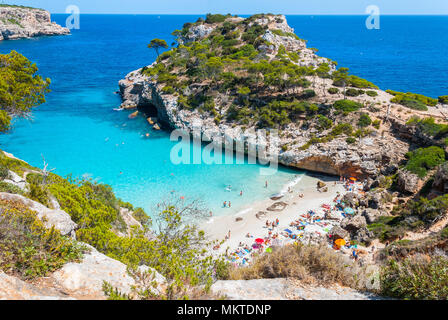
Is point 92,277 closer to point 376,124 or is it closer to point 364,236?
point 364,236

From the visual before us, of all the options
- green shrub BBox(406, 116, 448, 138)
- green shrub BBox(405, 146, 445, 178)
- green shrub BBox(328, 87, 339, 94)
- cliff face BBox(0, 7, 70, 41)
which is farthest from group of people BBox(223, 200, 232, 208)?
cliff face BBox(0, 7, 70, 41)

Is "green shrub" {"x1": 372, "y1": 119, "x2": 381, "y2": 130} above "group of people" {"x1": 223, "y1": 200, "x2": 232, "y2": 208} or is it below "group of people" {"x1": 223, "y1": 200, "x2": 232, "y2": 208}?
above

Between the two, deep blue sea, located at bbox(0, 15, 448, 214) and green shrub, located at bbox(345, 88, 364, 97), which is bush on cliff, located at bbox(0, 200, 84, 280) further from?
green shrub, located at bbox(345, 88, 364, 97)

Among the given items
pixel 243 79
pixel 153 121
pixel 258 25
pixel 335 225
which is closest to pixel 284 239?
pixel 335 225

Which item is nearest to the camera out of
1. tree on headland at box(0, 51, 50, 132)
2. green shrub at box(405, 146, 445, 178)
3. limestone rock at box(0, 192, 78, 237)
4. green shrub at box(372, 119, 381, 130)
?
limestone rock at box(0, 192, 78, 237)

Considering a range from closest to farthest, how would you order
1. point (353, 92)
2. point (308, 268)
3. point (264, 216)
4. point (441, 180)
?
point (308, 268) → point (441, 180) → point (264, 216) → point (353, 92)

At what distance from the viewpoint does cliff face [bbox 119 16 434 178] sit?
1138 inches

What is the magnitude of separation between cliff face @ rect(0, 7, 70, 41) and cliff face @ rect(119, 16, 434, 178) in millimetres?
107275

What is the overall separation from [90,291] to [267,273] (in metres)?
4.83

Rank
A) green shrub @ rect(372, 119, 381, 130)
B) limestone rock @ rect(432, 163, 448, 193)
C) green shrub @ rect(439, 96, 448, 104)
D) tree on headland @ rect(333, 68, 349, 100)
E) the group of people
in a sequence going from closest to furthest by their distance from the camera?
1. limestone rock @ rect(432, 163, 448, 193)
2. the group of people
3. green shrub @ rect(372, 119, 381, 130)
4. green shrub @ rect(439, 96, 448, 104)
5. tree on headland @ rect(333, 68, 349, 100)

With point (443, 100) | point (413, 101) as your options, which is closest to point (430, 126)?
point (413, 101)

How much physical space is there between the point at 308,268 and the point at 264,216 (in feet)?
51.4

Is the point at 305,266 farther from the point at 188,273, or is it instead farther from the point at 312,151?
the point at 312,151

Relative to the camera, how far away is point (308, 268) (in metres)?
8.54
